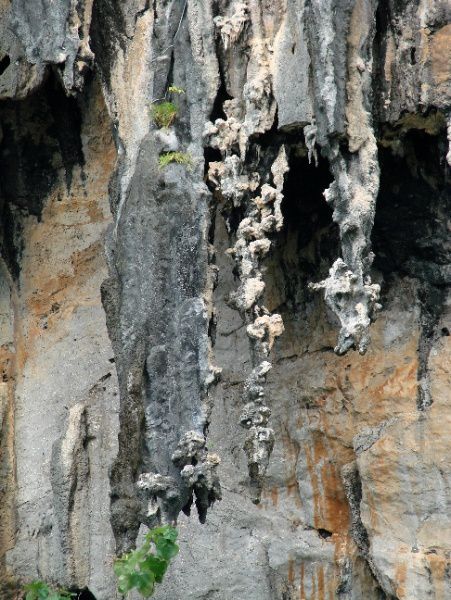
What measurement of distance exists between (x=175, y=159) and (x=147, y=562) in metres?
1.83

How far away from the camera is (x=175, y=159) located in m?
6.43

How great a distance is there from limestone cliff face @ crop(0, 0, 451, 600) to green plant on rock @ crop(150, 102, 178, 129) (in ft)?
0.11

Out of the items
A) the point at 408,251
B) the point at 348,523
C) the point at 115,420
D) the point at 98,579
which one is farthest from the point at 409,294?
the point at 98,579

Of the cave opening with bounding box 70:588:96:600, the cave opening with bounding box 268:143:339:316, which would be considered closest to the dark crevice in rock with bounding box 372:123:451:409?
the cave opening with bounding box 268:143:339:316

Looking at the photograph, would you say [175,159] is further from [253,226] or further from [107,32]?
[107,32]

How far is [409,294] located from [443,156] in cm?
79

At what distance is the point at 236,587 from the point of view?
6.98 metres

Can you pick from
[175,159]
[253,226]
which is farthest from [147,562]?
[175,159]

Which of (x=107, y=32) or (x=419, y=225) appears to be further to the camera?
(x=419, y=225)

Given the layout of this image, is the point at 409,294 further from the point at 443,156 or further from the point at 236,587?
the point at 236,587

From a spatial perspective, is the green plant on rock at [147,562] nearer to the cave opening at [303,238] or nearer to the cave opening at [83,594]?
the cave opening at [83,594]

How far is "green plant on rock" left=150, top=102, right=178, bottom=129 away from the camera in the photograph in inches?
256

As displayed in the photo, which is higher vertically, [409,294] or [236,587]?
[409,294]

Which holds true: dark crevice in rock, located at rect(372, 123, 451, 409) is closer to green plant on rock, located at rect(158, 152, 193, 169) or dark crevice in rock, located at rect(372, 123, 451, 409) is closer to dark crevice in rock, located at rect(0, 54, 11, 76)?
green plant on rock, located at rect(158, 152, 193, 169)
